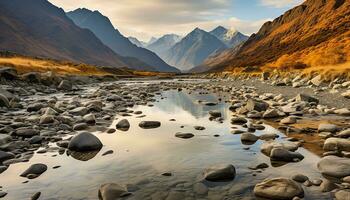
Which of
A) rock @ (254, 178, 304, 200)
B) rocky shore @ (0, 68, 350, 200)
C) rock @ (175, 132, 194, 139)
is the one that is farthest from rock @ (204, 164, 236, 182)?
rock @ (175, 132, 194, 139)

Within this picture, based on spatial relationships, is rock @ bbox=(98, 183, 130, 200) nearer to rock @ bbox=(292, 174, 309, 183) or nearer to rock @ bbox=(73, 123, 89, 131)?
rock @ bbox=(292, 174, 309, 183)

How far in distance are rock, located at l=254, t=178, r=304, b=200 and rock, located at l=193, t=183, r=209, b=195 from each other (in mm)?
1154

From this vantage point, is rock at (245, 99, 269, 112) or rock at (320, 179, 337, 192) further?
rock at (245, 99, 269, 112)

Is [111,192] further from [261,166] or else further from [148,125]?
[148,125]

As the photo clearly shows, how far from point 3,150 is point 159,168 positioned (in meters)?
5.47

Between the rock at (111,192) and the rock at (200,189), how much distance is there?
1596mm

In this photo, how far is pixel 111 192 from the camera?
25.8ft

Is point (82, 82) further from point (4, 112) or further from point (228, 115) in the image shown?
point (228, 115)

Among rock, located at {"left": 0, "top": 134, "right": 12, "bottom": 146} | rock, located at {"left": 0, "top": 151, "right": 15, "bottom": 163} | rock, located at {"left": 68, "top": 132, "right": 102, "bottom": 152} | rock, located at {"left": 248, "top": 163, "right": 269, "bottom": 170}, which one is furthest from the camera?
rock, located at {"left": 0, "top": 134, "right": 12, "bottom": 146}

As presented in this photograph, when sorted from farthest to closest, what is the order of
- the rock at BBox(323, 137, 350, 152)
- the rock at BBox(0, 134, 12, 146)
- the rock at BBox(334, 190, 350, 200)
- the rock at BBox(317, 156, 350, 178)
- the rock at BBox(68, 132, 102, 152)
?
the rock at BBox(0, 134, 12, 146)
the rock at BBox(68, 132, 102, 152)
the rock at BBox(323, 137, 350, 152)
the rock at BBox(317, 156, 350, 178)
the rock at BBox(334, 190, 350, 200)

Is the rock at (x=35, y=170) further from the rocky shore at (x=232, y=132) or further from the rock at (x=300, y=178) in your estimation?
the rock at (x=300, y=178)

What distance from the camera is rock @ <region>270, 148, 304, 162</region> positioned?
10.4 meters

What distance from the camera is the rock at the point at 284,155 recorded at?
409 inches

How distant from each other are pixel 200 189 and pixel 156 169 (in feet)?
6.43
